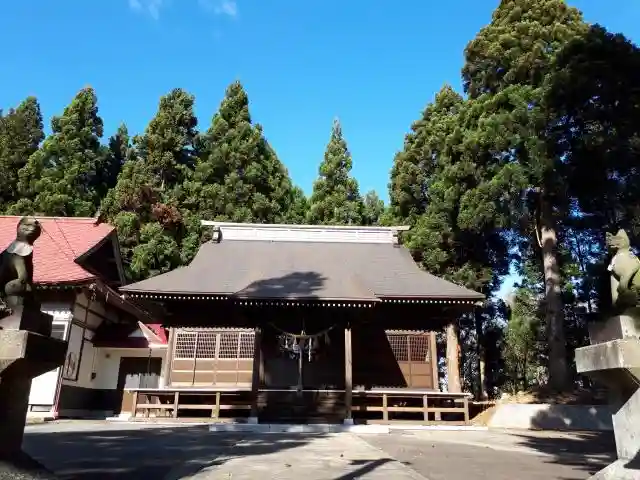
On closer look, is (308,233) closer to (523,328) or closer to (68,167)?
(68,167)

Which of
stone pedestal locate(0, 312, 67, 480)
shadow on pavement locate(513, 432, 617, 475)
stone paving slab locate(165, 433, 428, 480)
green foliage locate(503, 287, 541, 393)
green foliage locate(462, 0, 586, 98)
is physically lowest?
shadow on pavement locate(513, 432, 617, 475)

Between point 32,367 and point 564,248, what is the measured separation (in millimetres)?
22045

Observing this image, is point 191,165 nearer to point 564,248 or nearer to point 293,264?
point 293,264

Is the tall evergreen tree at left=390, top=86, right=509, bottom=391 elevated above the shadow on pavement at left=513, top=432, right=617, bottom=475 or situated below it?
above

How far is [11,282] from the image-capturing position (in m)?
3.65

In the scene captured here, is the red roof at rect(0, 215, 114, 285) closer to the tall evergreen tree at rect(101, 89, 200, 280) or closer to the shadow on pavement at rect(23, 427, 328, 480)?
the tall evergreen tree at rect(101, 89, 200, 280)

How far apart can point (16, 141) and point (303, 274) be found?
21186mm

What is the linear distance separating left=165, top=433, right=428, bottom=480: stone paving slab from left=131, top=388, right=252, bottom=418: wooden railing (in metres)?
5.94

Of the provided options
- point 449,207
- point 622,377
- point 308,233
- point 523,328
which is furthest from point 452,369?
point 523,328

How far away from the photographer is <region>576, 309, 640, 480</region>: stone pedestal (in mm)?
3137

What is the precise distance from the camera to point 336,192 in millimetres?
27500

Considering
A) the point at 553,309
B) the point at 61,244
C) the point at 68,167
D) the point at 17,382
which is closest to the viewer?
the point at 17,382

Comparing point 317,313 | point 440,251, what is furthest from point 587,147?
point 317,313

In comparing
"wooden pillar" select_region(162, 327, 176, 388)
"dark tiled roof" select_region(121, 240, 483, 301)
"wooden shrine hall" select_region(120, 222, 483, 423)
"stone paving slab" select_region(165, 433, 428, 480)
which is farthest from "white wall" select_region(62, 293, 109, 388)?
"stone paving slab" select_region(165, 433, 428, 480)
